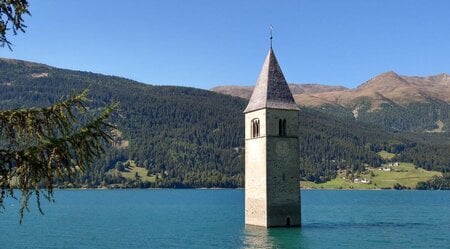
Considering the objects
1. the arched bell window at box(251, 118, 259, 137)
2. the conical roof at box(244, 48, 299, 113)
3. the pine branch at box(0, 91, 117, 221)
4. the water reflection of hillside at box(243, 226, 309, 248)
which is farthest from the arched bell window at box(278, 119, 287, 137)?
the pine branch at box(0, 91, 117, 221)

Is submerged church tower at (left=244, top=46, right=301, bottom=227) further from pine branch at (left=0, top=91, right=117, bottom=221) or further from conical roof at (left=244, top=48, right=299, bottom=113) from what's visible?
pine branch at (left=0, top=91, right=117, bottom=221)

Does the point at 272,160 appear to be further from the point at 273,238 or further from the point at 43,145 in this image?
the point at 43,145

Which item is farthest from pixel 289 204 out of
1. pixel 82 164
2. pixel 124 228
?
pixel 82 164

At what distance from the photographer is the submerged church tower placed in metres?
58.0

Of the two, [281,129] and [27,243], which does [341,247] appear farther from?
[27,243]

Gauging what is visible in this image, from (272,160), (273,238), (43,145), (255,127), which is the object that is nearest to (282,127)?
(255,127)

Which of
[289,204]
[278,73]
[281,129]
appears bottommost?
[289,204]

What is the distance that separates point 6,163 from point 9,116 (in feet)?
3.62

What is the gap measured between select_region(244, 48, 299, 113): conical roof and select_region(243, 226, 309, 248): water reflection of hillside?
1255cm

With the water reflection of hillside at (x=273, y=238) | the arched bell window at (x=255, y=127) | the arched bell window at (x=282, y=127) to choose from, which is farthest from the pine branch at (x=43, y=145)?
the arched bell window at (x=255, y=127)

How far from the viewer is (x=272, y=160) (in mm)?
58500

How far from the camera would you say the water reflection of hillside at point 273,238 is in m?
48.6

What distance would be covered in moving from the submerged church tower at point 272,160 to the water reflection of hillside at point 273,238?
116 centimetres

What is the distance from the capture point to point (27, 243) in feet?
181
